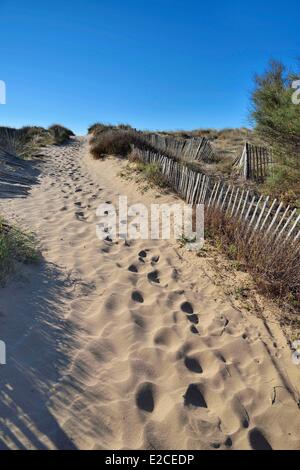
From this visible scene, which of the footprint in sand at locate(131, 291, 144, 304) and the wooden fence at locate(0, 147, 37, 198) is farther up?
the wooden fence at locate(0, 147, 37, 198)

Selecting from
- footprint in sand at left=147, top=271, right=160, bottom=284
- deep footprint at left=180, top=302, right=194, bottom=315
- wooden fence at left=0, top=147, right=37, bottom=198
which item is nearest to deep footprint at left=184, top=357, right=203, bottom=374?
deep footprint at left=180, top=302, right=194, bottom=315

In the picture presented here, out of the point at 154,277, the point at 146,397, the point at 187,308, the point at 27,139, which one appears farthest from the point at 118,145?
the point at 146,397

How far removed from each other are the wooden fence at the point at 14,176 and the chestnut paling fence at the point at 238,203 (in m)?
3.64

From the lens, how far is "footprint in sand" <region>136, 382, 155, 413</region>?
6.93ft

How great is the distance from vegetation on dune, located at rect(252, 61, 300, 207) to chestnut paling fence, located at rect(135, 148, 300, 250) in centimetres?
91

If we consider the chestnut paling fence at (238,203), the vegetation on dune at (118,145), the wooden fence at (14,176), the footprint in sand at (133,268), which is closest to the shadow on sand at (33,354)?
the footprint in sand at (133,268)

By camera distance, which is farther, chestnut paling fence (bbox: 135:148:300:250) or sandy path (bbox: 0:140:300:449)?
chestnut paling fence (bbox: 135:148:300:250)

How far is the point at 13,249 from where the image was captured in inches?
143

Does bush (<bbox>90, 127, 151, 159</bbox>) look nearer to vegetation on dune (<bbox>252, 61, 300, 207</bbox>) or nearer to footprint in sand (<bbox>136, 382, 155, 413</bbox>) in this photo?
vegetation on dune (<bbox>252, 61, 300, 207</bbox>)

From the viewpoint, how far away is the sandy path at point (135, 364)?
1.93m

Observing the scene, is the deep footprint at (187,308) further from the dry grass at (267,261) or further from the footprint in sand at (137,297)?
the dry grass at (267,261)

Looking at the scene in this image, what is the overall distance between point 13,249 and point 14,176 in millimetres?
5730

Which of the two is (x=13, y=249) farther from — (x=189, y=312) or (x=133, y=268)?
(x=189, y=312)
